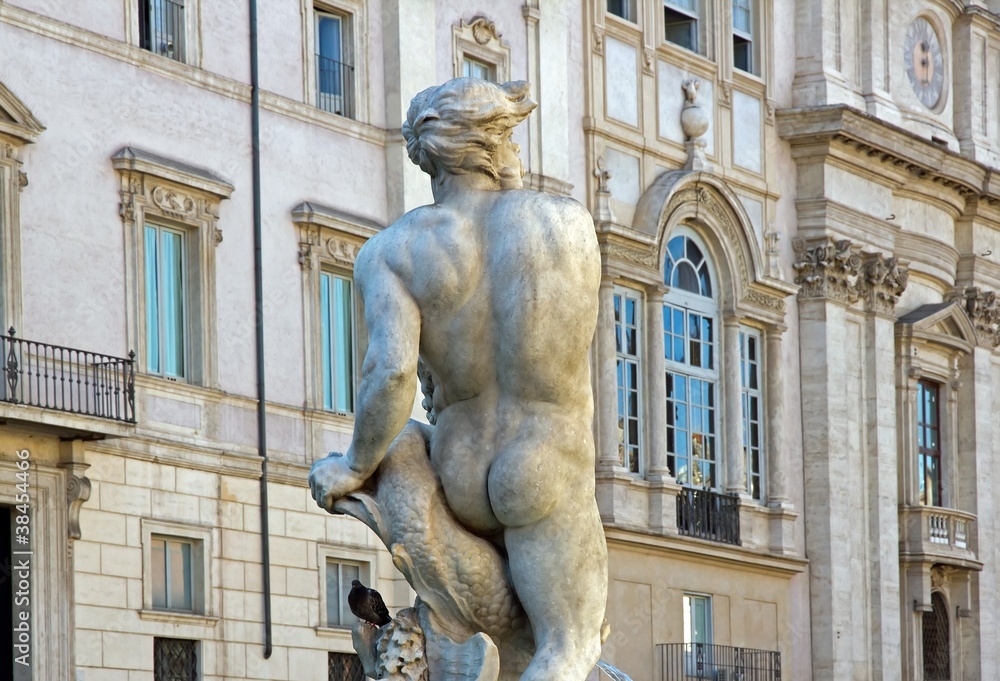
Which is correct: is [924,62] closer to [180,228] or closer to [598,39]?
[598,39]

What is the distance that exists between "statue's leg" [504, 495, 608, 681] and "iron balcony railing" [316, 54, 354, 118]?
58.1 ft

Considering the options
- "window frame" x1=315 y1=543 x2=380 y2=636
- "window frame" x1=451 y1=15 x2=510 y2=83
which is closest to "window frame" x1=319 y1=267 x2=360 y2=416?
"window frame" x1=315 y1=543 x2=380 y2=636

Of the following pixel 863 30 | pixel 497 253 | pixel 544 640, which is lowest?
pixel 544 640

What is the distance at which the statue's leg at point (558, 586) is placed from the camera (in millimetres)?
6914

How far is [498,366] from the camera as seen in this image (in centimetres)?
690

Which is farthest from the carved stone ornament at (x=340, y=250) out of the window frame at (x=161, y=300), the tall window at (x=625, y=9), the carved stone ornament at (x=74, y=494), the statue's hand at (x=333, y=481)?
the statue's hand at (x=333, y=481)

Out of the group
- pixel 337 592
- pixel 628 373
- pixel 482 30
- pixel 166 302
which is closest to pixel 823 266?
pixel 628 373

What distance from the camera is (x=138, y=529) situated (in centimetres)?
2167

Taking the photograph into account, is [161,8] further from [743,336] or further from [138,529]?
[743,336]

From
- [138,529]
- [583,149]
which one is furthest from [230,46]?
[583,149]

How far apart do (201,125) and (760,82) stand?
1109cm

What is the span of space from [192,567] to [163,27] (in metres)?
4.73

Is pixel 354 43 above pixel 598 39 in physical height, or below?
below

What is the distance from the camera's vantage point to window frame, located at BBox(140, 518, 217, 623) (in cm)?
2166
